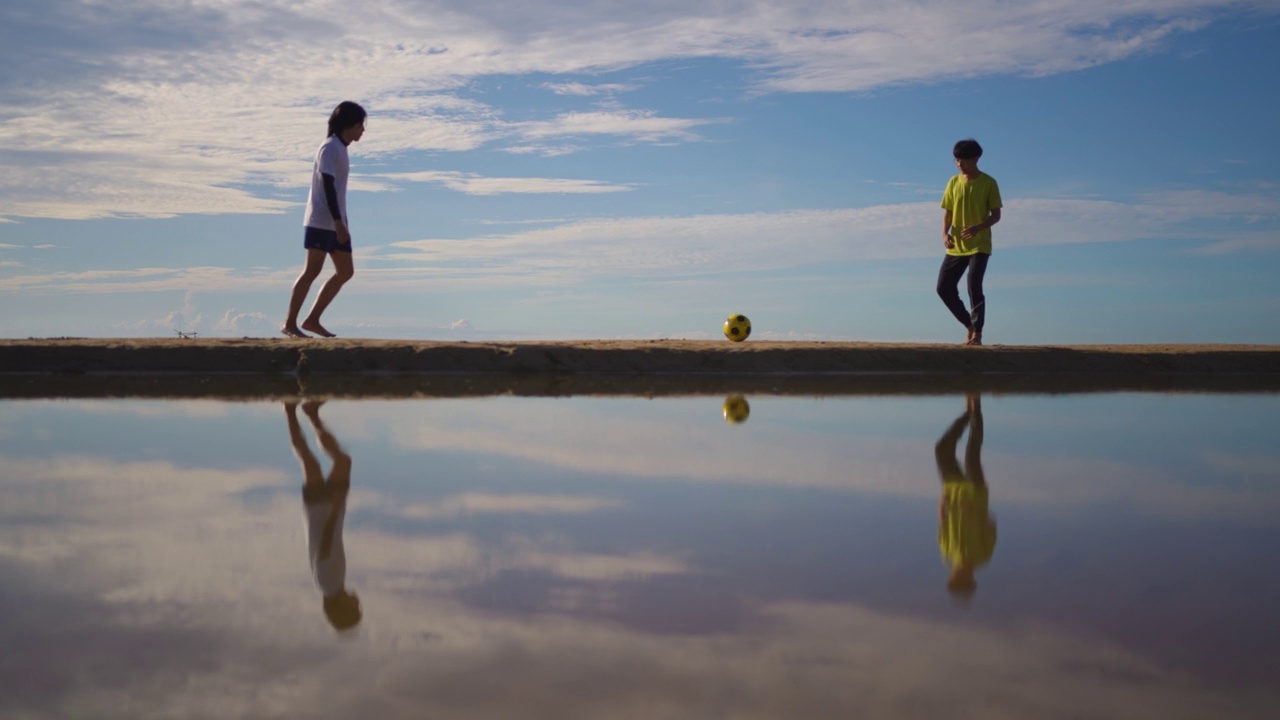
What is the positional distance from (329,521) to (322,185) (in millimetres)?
5589

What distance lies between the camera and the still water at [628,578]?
1.28 metres

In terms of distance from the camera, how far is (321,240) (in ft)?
24.0

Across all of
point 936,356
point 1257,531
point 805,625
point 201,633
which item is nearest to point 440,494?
point 201,633

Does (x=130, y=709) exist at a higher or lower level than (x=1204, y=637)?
lower

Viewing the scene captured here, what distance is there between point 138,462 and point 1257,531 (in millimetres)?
2653

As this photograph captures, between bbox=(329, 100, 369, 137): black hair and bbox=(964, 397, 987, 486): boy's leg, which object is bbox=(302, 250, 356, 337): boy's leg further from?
bbox=(964, 397, 987, 486): boy's leg

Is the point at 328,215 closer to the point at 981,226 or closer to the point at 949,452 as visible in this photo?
the point at 981,226

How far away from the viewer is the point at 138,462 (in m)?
2.87

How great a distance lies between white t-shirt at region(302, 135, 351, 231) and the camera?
7.26 metres

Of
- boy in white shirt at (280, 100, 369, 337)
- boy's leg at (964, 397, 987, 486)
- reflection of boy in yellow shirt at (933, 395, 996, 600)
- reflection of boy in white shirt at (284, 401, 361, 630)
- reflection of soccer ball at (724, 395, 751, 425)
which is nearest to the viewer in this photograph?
reflection of boy in white shirt at (284, 401, 361, 630)

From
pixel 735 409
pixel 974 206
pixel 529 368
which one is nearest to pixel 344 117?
pixel 529 368

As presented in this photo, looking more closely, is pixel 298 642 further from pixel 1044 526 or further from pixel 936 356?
pixel 936 356

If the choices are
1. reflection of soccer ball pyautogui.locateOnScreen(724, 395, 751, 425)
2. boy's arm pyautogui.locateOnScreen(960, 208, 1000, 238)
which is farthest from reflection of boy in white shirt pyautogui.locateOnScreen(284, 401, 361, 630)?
boy's arm pyautogui.locateOnScreen(960, 208, 1000, 238)

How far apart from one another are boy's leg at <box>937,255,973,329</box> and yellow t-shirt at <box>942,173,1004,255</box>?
0.14 metres
